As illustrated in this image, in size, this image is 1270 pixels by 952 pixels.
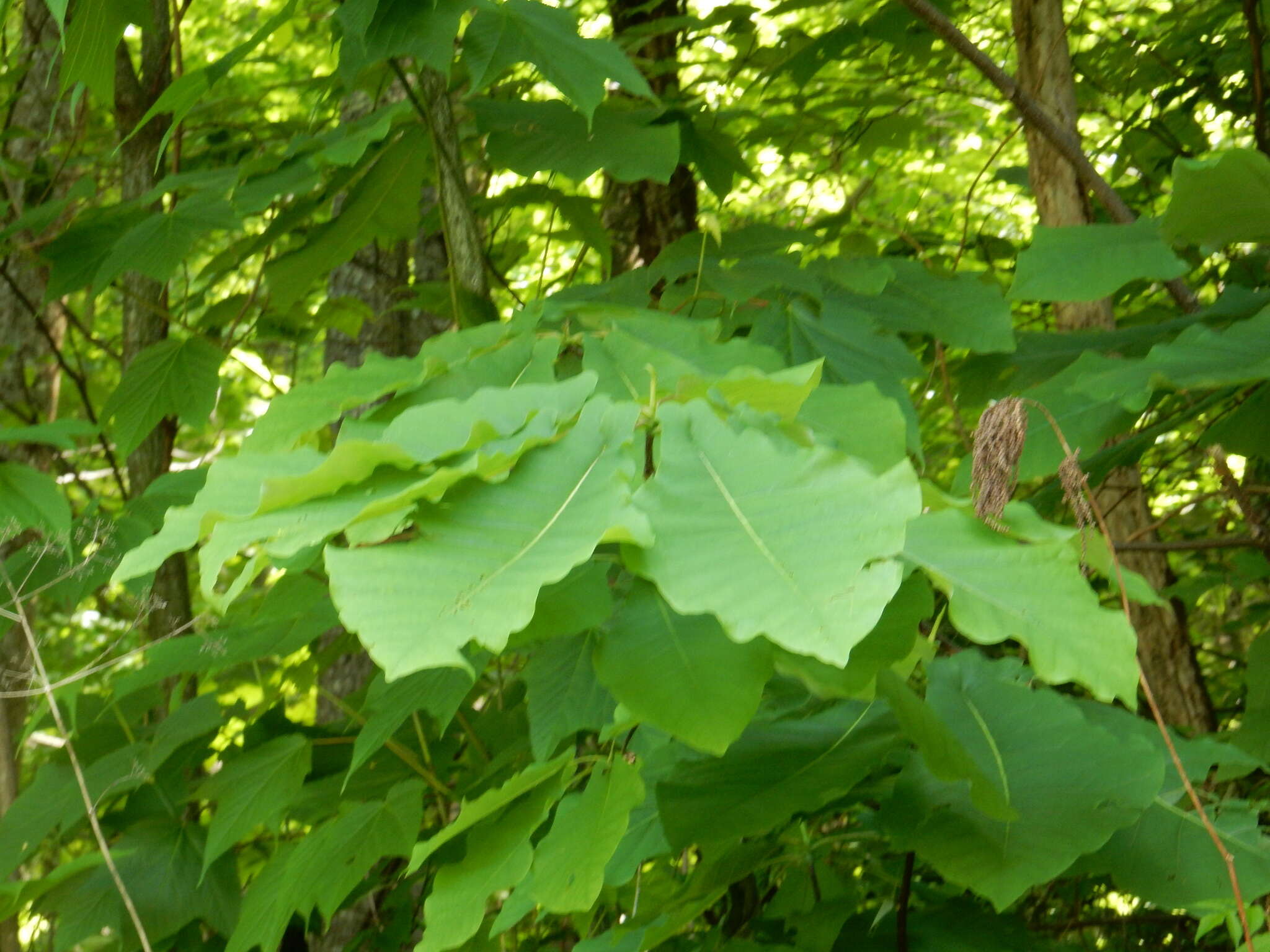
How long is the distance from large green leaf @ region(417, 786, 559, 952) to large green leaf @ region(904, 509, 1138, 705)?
44cm

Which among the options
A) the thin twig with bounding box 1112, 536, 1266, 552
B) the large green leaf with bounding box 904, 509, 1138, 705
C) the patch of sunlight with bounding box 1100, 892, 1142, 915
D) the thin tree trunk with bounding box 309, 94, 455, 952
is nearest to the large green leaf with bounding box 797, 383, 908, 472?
the large green leaf with bounding box 904, 509, 1138, 705

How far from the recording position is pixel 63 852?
4.70m

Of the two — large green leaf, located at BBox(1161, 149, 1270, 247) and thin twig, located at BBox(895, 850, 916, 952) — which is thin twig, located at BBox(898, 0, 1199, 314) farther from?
thin twig, located at BBox(895, 850, 916, 952)

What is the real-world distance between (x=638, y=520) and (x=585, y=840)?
423 mm

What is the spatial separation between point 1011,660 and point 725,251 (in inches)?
37.2

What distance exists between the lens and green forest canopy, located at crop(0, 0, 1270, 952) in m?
0.65

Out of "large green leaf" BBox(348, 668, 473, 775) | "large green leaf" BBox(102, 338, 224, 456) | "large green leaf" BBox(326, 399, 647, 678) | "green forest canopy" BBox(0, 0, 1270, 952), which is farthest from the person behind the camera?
"large green leaf" BBox(102, 338, 224, 456)

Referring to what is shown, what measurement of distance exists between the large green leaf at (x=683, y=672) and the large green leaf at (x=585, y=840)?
168 millimetres

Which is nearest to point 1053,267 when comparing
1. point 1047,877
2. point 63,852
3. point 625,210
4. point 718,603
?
point 1047,877

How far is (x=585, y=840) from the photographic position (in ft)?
2.99

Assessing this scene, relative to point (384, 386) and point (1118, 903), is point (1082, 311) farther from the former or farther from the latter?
point (1118, 903)

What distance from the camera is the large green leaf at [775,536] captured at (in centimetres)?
55

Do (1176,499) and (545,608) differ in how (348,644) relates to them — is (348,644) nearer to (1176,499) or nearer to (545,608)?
(545,608)

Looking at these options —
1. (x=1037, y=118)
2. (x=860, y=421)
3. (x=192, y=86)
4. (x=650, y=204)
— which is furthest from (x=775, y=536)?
(x=650, y=204)
